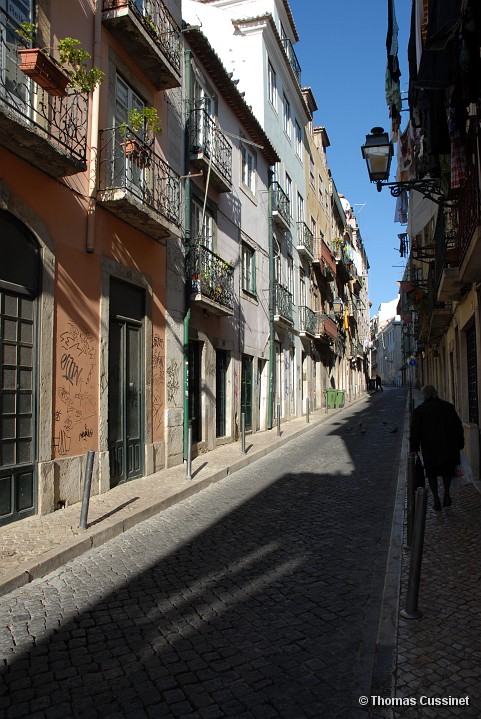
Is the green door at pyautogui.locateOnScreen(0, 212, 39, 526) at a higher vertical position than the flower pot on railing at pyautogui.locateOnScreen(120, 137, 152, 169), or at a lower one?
lower

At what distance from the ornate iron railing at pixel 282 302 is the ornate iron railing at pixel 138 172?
8714mm

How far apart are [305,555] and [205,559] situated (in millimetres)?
993

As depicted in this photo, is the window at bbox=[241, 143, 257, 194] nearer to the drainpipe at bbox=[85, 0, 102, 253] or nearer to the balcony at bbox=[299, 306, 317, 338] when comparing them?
the balcony at bbox=[299, 306, 317, 338]

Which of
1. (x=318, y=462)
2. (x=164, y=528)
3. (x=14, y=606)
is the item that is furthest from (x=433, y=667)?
(x=318, y=462)

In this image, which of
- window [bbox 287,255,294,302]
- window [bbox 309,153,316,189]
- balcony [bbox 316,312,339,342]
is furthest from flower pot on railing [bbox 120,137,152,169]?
window [bbox 309,153,316,189]

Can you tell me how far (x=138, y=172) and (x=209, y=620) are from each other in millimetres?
7904

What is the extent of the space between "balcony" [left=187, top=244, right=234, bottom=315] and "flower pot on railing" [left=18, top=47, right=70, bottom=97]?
5407 millimetres

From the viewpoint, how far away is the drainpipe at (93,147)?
8258 millimetres

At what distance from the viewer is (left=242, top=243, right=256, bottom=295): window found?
16.7 m

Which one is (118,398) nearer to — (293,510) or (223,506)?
(223,506)

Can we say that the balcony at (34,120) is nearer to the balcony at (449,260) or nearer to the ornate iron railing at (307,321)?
the balcony at (449,260)

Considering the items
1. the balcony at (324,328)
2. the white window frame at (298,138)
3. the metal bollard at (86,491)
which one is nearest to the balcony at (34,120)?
the metal bollard at (86,491)

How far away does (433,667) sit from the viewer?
3299mm

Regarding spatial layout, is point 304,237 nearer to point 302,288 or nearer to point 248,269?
point 302,288
